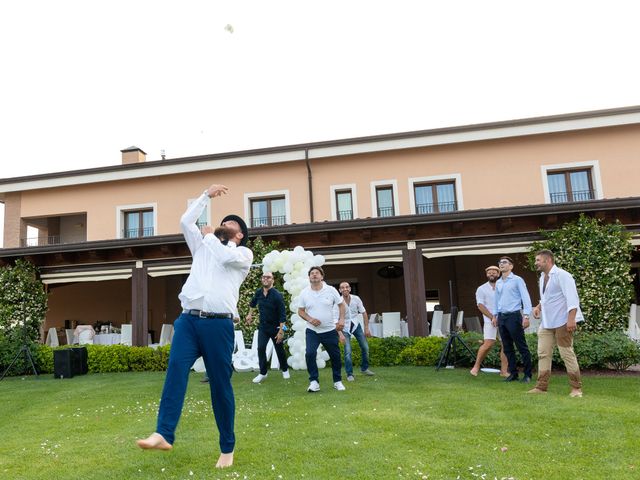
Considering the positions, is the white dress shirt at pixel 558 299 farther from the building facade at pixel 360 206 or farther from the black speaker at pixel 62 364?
the black speaker at pixel 62 364

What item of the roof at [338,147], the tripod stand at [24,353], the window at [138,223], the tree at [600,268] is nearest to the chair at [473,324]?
the tree at [600,268]

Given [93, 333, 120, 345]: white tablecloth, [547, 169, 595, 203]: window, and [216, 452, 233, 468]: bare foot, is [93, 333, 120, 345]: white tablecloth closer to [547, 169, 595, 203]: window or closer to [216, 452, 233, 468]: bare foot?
[216, 452, 233, 468]: bare foot

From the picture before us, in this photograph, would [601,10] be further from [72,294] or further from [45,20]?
[72,294]

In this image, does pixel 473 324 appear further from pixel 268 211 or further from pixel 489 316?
pixel 268 211

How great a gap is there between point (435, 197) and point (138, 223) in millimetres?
10037

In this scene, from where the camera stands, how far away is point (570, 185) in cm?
1591

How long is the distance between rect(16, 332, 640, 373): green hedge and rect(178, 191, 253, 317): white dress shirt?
6.72 metres

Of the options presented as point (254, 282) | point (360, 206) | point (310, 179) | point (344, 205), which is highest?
point (310, 179)

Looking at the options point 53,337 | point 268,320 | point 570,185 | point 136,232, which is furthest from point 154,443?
point 136,232

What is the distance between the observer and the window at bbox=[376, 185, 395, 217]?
16.8m

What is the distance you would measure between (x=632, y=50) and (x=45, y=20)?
34.6ft

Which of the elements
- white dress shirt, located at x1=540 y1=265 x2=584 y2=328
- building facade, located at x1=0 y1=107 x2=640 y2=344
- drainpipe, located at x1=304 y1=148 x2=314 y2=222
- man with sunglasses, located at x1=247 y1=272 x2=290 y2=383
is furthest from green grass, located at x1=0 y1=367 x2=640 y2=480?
drainpipe, located at x1=304 y1=148 x2=314 y2=222

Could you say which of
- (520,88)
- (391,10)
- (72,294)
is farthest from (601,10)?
(72,294)

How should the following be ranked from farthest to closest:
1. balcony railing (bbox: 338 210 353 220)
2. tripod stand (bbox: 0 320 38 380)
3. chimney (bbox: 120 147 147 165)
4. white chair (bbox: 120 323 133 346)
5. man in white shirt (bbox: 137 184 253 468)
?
chimney (bbox: 120 147 147 165) → balcony railing (bbox: 338 210 353 220) → white chair (bbox: 120 323 133 346) → tripod stand (bbox: 0 320 38 380) → man in white shirt (bbox: 137 184 253 468)
